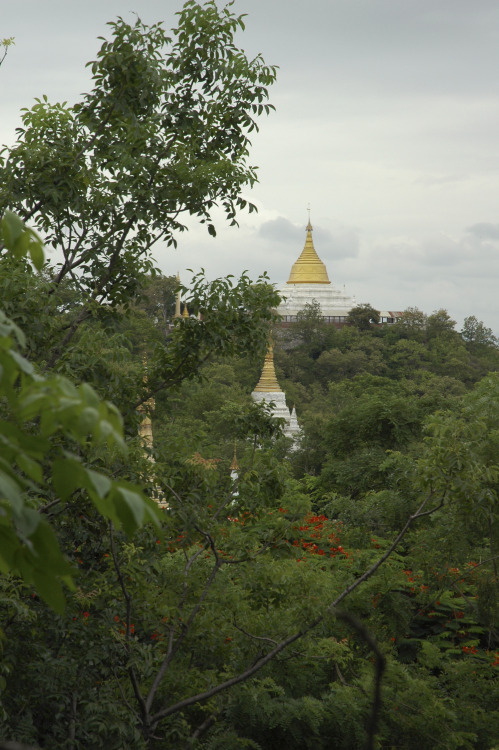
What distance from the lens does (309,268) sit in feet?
237

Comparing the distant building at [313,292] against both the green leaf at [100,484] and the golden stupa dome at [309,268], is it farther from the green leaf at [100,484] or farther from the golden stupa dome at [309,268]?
the green leaf at [100,484]

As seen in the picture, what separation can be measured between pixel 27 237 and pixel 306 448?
21.9 metres

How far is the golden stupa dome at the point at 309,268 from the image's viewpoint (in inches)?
2820

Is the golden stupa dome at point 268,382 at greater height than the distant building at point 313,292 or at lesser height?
lesser

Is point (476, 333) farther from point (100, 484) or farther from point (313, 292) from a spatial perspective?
point (100, 484)

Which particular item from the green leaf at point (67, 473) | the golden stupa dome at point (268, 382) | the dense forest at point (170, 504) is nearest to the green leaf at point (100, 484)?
the green leaf at point (67, 473)

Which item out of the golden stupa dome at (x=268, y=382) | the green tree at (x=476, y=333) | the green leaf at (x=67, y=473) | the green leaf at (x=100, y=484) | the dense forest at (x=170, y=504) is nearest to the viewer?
the green leaf at (x=100, y=484)

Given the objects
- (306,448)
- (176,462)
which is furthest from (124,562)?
(306,448)

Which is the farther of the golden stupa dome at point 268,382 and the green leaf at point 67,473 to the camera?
the golden stupa dome at point 268,382

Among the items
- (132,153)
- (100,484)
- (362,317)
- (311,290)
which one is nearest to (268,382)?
(362,317)

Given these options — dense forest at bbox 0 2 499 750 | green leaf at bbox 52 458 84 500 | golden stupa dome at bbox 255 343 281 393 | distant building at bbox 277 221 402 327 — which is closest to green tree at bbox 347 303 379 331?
distant building at bbox 277 221 402 327

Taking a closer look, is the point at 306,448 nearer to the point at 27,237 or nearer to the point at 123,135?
the point at 123,135

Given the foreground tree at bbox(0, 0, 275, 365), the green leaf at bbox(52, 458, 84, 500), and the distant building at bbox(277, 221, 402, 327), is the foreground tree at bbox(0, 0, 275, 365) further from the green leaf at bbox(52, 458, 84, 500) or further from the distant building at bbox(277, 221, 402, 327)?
the distant building at bbox(277, 221, 402, 327)

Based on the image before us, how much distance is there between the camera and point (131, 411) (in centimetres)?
596
